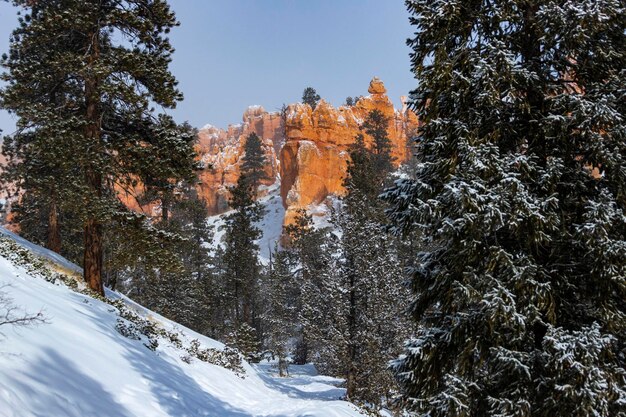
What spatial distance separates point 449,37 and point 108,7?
12508 mm

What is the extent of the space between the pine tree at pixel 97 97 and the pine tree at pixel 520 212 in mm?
9855

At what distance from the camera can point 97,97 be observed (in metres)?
13.4

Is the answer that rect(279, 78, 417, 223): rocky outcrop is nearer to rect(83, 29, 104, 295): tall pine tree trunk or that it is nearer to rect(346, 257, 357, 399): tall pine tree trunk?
rect(346, 257, 357, 399): tall pine tree trunk

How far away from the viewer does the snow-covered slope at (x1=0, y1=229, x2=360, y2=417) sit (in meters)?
5.50

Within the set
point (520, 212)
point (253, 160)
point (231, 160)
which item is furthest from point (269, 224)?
point (520, 212)

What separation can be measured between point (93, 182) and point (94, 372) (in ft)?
27.3

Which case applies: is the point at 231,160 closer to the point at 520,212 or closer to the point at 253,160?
the point at 253,160

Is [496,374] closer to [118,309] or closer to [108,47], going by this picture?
[118,309]

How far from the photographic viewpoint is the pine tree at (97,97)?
42.7ft

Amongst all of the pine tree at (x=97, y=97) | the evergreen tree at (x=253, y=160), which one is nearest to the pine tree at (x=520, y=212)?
the pine tree at (x=97, y=97)

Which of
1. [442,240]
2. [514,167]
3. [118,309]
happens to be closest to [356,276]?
[118,309]

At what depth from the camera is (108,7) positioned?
14586 millimetres

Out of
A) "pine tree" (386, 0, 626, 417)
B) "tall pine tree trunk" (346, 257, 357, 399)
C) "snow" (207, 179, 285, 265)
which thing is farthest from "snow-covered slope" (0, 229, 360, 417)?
"snow" (207, 179, 285, 265)

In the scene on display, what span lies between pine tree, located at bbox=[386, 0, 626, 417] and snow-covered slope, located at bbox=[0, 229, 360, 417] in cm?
459
